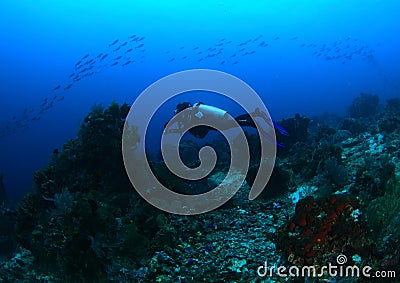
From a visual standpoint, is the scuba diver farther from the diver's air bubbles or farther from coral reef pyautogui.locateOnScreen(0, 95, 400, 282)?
coral reef pyautogui.locateOnScreen(0, 95, 400, 282)

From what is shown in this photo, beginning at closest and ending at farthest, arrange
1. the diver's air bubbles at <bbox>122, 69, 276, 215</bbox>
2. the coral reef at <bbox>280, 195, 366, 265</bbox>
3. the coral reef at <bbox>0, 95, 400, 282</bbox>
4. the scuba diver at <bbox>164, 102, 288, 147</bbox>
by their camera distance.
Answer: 1. the coral reef at <bbox>280, 195, 366, 265</bbox>
2. the coral reef at <bbox>0, 95, 400, 282</bbox>
3. the diver's air bubbles at <bbox>122, 69, 276, 215</bbox>
4. the scuba diver at <bbox>164, 102, 288, 147</bbox>

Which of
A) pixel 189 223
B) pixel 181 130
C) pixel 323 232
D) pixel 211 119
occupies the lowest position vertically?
pixel 323 232

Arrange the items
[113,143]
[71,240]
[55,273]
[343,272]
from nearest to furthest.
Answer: [343,272] < [71,240] < [55,273] < [113,143]

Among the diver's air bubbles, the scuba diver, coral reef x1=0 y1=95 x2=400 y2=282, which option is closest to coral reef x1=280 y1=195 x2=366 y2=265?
coral reef x1=0 y1=95 x2=400 y2=282

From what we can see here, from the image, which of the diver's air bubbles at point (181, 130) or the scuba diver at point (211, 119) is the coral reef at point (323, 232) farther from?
the scuba diver at point (211, 119)

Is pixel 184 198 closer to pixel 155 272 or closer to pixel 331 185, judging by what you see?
pixel 155 272

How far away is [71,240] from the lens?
4.04 m

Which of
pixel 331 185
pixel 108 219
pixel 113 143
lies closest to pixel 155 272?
pixel 108 219

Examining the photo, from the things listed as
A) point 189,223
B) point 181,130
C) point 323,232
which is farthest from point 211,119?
point 323,232

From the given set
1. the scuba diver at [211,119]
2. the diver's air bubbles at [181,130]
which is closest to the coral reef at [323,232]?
the diver's air bubbles at [181,130]

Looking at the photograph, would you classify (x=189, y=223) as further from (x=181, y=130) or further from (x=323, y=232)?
(x=323, y=232)

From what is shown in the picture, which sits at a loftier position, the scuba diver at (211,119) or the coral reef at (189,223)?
the scuba diver at (211,119)

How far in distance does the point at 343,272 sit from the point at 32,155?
4610cm

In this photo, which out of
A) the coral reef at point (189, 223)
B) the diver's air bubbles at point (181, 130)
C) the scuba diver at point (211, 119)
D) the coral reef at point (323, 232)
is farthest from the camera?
the scuba diver at point (211, 119)
